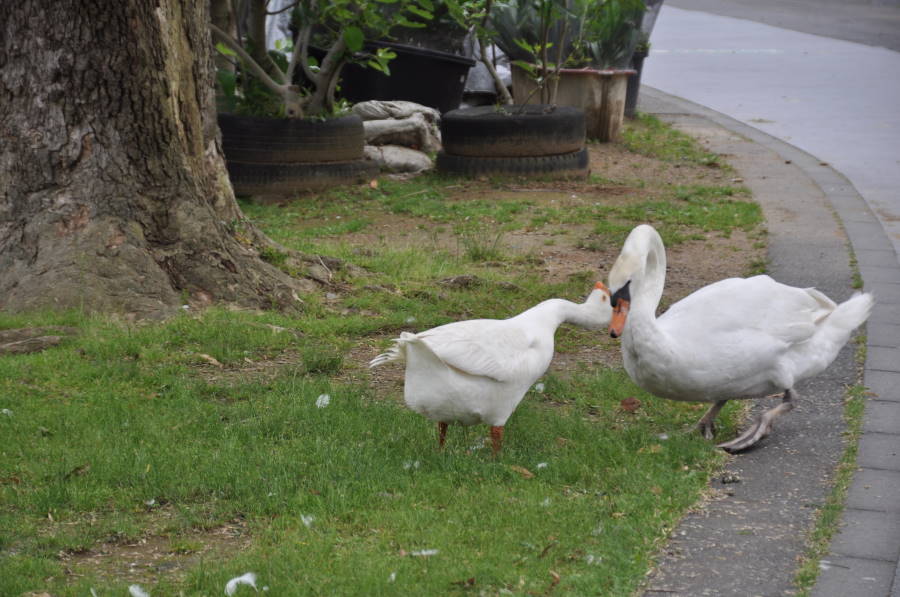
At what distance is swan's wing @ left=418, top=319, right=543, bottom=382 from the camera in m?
4.27

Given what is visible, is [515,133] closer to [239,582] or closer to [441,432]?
[441,432]

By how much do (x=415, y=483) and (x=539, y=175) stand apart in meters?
7.72

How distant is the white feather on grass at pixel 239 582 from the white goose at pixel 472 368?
109cm

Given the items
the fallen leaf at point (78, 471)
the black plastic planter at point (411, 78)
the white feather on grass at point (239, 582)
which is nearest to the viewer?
the white feather on grass at point (239, 582)

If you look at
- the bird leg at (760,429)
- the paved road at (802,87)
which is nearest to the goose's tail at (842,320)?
the bird leg at (760,429)

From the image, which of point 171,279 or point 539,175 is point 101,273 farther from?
point 539,175

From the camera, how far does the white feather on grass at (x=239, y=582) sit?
137 inches

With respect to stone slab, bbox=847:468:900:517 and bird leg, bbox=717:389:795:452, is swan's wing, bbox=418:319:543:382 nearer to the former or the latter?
bird leg, bbox=717:389:795:452

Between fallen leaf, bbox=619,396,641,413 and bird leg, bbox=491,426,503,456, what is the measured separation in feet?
3.41

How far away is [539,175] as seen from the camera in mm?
11664

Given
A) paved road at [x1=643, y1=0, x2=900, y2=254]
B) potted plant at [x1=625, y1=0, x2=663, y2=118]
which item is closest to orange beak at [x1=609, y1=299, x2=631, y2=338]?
paved road at [x1=643, y1=0, x2=900, y2=254]

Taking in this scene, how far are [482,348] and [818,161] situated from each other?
9.69 m

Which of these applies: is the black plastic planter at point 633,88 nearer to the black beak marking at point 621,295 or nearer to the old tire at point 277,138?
the old tire at point 277,138

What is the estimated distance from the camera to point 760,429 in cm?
491
